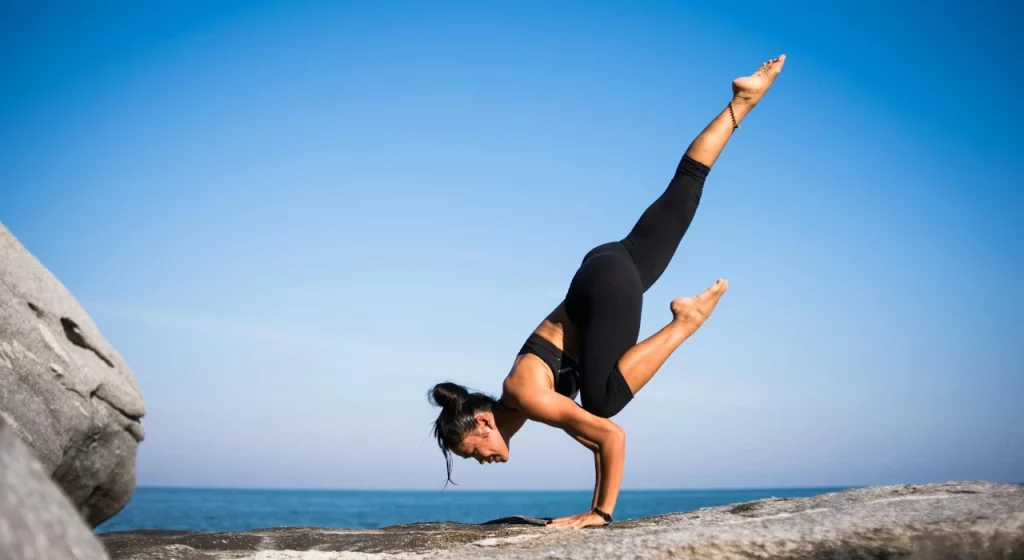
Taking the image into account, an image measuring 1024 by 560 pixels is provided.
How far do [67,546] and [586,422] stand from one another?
122 inches

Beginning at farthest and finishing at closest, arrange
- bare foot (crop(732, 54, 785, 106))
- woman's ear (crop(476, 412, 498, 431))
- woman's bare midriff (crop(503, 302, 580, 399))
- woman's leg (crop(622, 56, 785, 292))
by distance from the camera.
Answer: bare foot (crop(732, 54, 785, 106)) → woman's leg (crop(622, 56, 785, 292)) → woman's ear (crop(476, 412, 498, 431)) → woman's bare midriff (crop(503, 302, 580, 399))

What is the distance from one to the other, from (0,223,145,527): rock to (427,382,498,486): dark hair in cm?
268

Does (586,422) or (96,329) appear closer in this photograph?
(586,422)

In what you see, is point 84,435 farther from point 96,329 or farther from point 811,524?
point 811,524

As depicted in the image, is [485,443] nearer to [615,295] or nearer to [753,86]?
[615,295]

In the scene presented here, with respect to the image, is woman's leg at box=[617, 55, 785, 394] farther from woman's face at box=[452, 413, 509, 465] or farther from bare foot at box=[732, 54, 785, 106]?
woman's face at box=[452, 413, 509, 465]

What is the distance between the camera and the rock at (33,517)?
1.51 metres

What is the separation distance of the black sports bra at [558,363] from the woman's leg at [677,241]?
0.95ft

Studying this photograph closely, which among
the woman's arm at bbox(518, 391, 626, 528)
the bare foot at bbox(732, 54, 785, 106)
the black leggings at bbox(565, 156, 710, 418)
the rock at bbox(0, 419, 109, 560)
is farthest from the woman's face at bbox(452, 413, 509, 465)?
the rock at bbox(0, 419, 109, 560)

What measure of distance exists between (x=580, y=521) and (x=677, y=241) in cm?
209

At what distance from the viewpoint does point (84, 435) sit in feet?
18.9

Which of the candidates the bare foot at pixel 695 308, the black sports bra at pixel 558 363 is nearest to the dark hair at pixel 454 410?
the black sports bra at pixel 558 363

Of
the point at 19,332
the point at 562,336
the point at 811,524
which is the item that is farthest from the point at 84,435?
the point at 811,524

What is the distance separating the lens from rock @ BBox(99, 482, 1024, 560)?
106 inches
